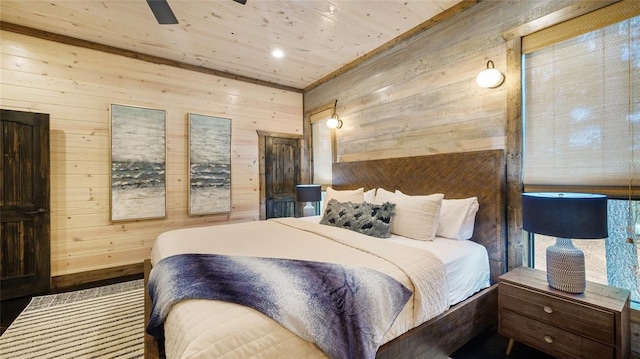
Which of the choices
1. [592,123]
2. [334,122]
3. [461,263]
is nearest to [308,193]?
[334,122]

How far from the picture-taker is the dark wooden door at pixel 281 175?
4652 millimetres

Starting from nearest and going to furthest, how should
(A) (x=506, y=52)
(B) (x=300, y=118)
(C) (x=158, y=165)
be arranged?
1. (A) (x=506, y=52)
2. (C) (x=158, y=165)
3. (B) (x=300, y=118)

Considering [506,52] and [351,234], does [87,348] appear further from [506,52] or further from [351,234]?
[506,52]

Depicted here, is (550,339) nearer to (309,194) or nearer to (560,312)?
(560,312)

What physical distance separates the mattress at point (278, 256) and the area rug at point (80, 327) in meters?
0.67

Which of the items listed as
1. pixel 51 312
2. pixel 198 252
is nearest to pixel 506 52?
pixel 198 252

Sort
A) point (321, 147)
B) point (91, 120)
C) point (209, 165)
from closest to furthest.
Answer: point (91, 120)
point (209, 165)
point (321, 147)

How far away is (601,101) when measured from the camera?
70.9 inches

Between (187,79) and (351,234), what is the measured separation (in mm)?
3316

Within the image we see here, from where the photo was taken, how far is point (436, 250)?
2.02m

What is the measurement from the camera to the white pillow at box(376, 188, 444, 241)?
7.59 ft

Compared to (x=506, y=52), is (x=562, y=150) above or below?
below

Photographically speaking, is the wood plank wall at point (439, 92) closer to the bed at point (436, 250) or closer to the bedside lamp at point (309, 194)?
the bed at point (436, 250)

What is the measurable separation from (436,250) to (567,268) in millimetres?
741
